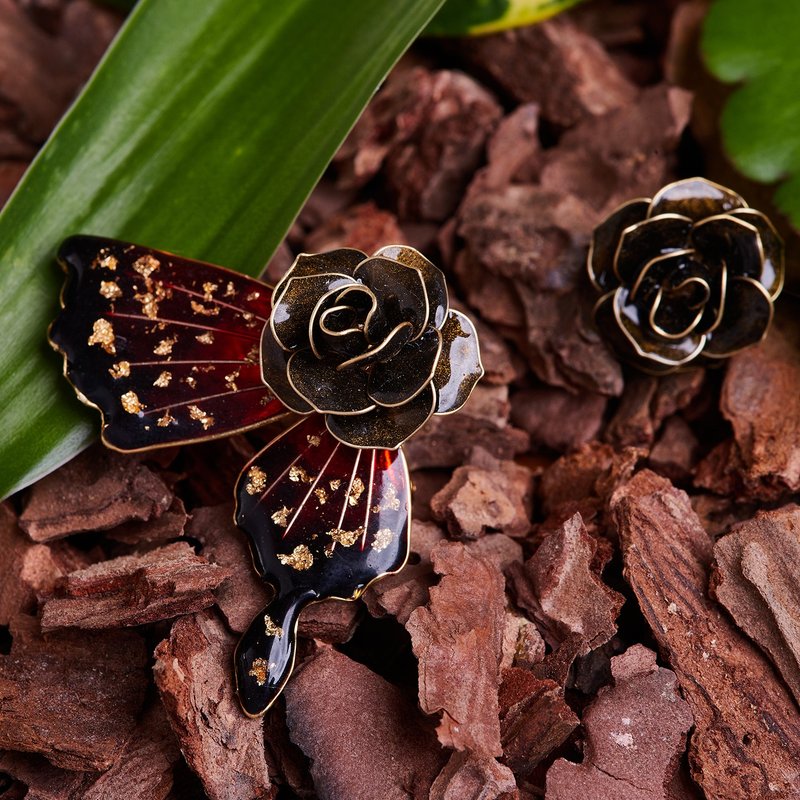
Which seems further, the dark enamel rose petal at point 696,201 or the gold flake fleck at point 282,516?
Result: the dark enamel rose petal at point 696,201

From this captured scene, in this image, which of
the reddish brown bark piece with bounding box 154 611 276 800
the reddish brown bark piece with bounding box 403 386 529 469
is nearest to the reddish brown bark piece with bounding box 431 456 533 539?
the reddish brown bark piece with bounding box 403 386 529 469

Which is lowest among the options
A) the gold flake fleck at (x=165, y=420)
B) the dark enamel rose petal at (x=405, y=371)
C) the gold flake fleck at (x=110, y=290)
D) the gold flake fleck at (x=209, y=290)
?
the dark enamel rose petal at (x=405, y=371)

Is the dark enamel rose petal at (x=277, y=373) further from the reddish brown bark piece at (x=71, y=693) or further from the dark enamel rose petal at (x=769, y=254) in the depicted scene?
the dark enamel rose petal at (x=769, y=254)

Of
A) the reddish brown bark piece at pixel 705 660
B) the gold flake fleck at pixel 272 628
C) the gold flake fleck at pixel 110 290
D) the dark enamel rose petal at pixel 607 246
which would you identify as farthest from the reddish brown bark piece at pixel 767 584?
the gold flake fleck at pixel 110 290

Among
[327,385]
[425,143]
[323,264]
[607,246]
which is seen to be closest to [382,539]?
[327,385]

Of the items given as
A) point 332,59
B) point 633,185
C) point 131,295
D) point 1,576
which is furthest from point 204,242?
point 633,185

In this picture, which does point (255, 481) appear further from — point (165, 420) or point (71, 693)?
point (71, 693)

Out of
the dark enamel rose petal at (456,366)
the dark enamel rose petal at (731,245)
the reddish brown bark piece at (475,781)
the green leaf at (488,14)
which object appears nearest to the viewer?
the reddish brown bark piece at (475,781)
